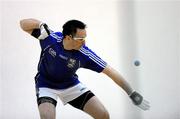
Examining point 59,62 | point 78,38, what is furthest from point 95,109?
point 78,38

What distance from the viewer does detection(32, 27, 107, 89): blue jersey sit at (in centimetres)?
295

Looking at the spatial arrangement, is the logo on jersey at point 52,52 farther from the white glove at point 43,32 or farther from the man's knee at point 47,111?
the man's knee at point 47,111

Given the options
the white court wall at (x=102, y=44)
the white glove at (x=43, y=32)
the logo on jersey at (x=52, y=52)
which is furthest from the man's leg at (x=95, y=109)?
the white court wall at (x=102, y=44)

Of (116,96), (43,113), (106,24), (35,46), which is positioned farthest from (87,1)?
(43,113)

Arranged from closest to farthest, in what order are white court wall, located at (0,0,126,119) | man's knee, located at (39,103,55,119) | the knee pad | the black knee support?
man's knee, located at (39,103,55,119)
the knee pad
the black knee support
white court wall, located at (0,0,126,119)

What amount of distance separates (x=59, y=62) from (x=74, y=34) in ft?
0.71

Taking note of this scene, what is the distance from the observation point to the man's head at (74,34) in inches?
112

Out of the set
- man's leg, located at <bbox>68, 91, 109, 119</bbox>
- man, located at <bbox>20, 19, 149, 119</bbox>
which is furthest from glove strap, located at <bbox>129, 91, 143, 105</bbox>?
man's leg, located at <bbox>68, 91, 109, 119</bbox>

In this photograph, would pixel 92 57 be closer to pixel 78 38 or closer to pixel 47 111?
pixel 78 38

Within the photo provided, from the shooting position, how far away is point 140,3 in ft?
13.7

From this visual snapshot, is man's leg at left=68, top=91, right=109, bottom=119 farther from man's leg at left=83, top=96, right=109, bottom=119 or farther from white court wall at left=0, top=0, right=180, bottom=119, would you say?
white court wall at left=0, top=0, right=180, bottom=119

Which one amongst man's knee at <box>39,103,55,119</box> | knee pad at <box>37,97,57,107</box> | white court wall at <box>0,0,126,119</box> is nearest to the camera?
man's knee at <box>39,103,55,119</box>

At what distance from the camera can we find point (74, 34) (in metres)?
2.86

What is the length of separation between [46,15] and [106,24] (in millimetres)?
519
